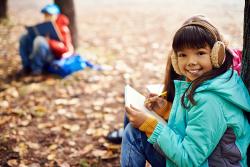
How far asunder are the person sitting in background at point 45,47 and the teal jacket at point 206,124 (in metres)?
2.99

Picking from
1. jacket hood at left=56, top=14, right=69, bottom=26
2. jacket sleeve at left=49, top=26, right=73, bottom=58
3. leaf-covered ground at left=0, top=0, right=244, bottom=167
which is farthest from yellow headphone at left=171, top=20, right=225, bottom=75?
jacket hood at left=56, top=14, right=69, bottom=26

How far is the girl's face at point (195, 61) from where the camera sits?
1.83 m

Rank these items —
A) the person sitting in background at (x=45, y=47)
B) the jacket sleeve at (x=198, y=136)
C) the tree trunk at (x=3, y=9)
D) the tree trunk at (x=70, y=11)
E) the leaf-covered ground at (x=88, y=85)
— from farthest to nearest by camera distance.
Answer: the tree trunk at (x=3, y=9), the tree trunk at (x=70, y=11), the person sitting in background at (x=45, y=47), the leaf-covered ground at (x=88, y=85), the jacket sleeve at (x=198, y=136)

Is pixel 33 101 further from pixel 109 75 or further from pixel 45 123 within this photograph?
pixel 109 75

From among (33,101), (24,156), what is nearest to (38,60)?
(33,101)

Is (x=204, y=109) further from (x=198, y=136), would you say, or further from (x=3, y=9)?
(x=3, y=9)

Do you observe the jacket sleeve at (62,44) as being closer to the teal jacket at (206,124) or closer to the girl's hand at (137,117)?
the girl's hand at (137,117)

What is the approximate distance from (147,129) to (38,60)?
2876 millimetres

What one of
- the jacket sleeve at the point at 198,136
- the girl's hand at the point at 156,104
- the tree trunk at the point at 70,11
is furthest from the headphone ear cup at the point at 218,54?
the tree trunk at the point at 70,11

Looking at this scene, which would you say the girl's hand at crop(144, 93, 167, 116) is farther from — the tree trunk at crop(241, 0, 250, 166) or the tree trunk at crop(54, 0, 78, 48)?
the tree trunk at crop(54, 0, 78, 48)

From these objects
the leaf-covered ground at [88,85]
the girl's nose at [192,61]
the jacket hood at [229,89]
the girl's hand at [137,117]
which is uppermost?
the girl's nose at [192,61]

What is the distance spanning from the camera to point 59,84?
Answer: 14.0 feet

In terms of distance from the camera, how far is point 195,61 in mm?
1827

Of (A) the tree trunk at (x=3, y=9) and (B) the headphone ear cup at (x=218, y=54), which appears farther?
(A) the tree trunk at (x=3, y=9)
